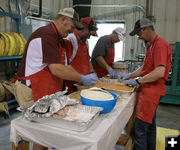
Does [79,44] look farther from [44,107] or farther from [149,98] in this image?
[44,107]

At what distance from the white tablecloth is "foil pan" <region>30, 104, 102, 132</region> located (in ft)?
0.08

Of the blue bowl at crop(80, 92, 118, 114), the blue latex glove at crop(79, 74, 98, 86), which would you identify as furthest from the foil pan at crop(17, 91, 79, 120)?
the blue latex glove at crop(79, 74, 98, 86)

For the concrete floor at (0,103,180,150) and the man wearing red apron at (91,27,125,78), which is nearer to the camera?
the concrete floor at (0,103,180,150)

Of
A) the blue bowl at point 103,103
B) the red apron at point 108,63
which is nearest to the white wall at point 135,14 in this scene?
the red apron at point 108,63

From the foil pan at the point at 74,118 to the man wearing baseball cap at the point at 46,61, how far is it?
0.48m

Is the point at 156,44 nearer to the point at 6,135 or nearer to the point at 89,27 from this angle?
the point at 89,27

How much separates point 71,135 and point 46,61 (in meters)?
0.73

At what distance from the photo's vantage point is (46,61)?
4.90ft

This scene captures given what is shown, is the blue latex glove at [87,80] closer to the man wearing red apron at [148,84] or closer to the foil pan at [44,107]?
the man wearing red apron at [148,84]

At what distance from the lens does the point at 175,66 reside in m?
4.24

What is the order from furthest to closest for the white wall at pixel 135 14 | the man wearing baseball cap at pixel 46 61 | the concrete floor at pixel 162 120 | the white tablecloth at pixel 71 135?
the white wall at pixel 135 14 → the concrete floor at pixel 162 120 → the man wearing baseball cap at pixel 46 61 → the white tablecloth at pixel 71 135

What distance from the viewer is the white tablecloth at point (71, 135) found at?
973 mm

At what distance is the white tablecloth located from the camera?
973 millimetres

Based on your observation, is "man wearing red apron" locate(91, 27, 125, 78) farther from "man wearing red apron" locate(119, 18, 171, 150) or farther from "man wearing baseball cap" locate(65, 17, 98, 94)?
"man wearing red apron" locate(119, 18, 171, 150)
